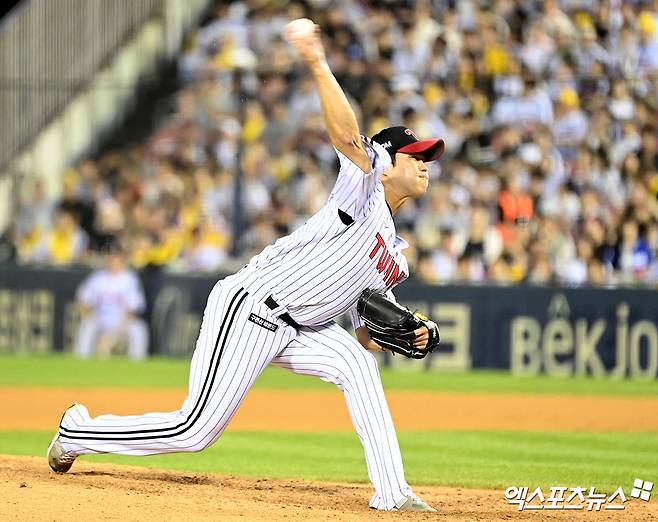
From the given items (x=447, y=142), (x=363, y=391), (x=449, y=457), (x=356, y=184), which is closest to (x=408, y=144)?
(x=356, y=184)

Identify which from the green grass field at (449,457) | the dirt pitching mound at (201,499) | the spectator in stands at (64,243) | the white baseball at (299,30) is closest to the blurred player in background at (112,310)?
the spectator in stands at (64,243)

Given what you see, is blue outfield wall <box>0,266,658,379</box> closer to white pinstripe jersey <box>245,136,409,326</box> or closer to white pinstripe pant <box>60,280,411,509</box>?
white pinstripe pant <box>60,280,411,509</box>

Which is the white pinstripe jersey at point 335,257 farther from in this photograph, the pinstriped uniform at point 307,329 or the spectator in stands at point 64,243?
the spectator in stands at point 64,243

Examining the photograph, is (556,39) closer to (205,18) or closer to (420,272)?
(420,272)

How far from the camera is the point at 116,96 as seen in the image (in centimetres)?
2047

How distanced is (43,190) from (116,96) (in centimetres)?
229

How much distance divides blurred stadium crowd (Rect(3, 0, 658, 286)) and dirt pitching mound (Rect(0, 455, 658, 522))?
8.76m

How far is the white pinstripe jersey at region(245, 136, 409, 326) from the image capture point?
605 centimetres

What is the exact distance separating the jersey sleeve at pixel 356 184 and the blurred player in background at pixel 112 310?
11818 millimetres

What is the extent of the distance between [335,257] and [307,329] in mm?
541

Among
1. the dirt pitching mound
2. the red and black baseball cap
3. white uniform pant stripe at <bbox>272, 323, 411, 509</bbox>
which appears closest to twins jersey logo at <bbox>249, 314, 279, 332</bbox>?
white uniform pant stripe at <bbox>272, 323, 411, 509</bbox>

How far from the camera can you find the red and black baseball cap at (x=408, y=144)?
6.18 meters

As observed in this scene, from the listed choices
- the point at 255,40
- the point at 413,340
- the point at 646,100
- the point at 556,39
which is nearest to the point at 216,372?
the point at 413,340

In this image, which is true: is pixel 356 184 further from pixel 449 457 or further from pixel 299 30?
pixel 449 457
